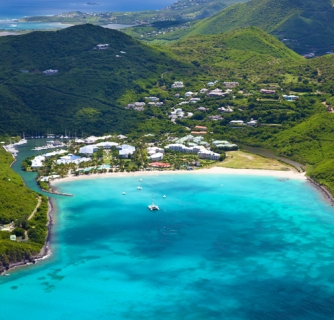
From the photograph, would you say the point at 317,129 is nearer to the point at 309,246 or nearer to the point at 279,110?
the point at 279,110

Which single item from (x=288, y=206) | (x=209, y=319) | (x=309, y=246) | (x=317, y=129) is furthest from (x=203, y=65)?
(x=209, y=319)

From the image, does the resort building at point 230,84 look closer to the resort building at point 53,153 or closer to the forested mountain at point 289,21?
the resort building at point 53,153

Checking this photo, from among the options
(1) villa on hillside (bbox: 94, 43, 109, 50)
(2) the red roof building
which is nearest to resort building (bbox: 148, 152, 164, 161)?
(2) the red roof building

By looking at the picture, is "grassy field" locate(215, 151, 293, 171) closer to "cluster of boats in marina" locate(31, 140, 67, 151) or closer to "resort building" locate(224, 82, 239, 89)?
"cluster of boats in marina" locate(31, 140, 67, 151)

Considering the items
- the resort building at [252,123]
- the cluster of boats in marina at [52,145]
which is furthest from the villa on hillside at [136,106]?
the resort building at [252,123]

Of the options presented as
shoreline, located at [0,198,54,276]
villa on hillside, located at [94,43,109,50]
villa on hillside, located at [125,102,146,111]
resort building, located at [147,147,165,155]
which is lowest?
shoreline, located at [0,198,54,276]
